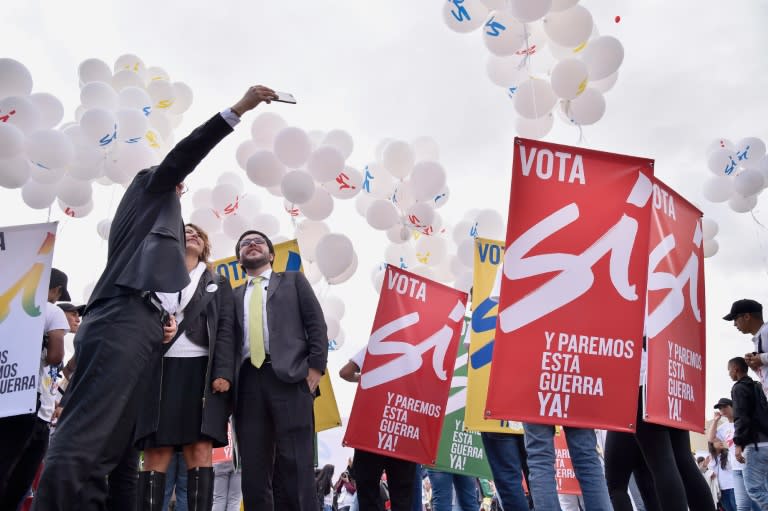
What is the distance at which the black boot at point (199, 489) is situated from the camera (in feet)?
11.7

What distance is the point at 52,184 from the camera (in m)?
6.15

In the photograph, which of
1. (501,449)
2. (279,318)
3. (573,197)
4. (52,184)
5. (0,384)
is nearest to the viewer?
(573,197)

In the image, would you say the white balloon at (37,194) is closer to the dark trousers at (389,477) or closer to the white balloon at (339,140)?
the white balloon at (339,140)

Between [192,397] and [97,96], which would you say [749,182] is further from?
[97,96]

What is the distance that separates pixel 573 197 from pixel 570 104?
318 cm

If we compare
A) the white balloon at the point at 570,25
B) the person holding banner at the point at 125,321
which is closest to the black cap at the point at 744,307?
the white balloon at the point at 570,25

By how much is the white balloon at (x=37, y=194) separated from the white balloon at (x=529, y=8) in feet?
14.2

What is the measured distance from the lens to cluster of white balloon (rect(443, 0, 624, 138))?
5930mm

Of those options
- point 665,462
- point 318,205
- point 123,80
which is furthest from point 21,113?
point 665,462

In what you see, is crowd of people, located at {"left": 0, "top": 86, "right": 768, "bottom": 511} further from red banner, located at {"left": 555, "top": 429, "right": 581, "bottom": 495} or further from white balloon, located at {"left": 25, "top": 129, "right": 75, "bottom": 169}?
red banner, located at {"left": 555, "top": 429, "right": 581, "bottom": 495}

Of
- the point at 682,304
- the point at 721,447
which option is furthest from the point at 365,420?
the point at 721,447

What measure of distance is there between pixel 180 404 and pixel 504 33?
433 cm

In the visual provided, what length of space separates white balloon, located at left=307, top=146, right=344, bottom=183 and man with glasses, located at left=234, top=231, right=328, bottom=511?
231 centimetres

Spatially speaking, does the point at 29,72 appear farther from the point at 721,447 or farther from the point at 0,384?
the point at 721,447
